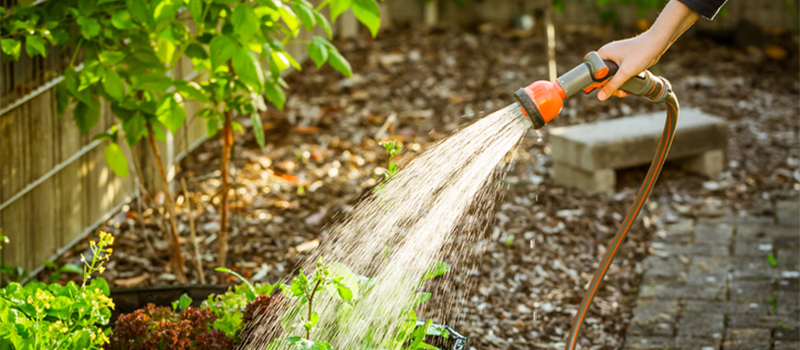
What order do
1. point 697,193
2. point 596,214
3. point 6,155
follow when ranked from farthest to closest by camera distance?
point 697,193
point 596,214
point 6,155

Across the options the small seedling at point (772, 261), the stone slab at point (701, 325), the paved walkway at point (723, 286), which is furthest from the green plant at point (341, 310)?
the small seedling at point (772, 261)

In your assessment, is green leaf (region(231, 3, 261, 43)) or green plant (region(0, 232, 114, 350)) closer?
green plant (region(0, 232, 114, 350))

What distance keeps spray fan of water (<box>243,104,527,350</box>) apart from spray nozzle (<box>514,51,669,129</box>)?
0.47ft

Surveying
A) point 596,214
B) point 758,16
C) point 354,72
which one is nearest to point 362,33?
point 354,72

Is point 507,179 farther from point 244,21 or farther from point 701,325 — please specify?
point 244,21

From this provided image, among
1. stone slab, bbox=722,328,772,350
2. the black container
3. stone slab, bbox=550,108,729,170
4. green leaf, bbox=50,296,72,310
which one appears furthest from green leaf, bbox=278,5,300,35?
stone slab, bbox=550,108,729,170

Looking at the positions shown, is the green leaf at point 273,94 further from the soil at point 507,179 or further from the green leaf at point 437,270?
the green leaf at point 437,270

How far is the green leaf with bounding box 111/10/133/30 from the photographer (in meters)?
2.20

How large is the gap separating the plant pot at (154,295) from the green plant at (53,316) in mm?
385

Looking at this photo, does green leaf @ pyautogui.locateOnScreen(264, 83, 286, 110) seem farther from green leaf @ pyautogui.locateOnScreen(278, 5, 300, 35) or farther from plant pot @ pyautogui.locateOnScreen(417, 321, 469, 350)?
plant pot @ pyautogui.locateOnScreen(417, 321, 469, 350)

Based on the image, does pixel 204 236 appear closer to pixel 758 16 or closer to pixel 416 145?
pixel 416 145

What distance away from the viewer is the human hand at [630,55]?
69.7 inches

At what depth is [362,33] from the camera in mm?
7695

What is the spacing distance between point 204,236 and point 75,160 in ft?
2.09
